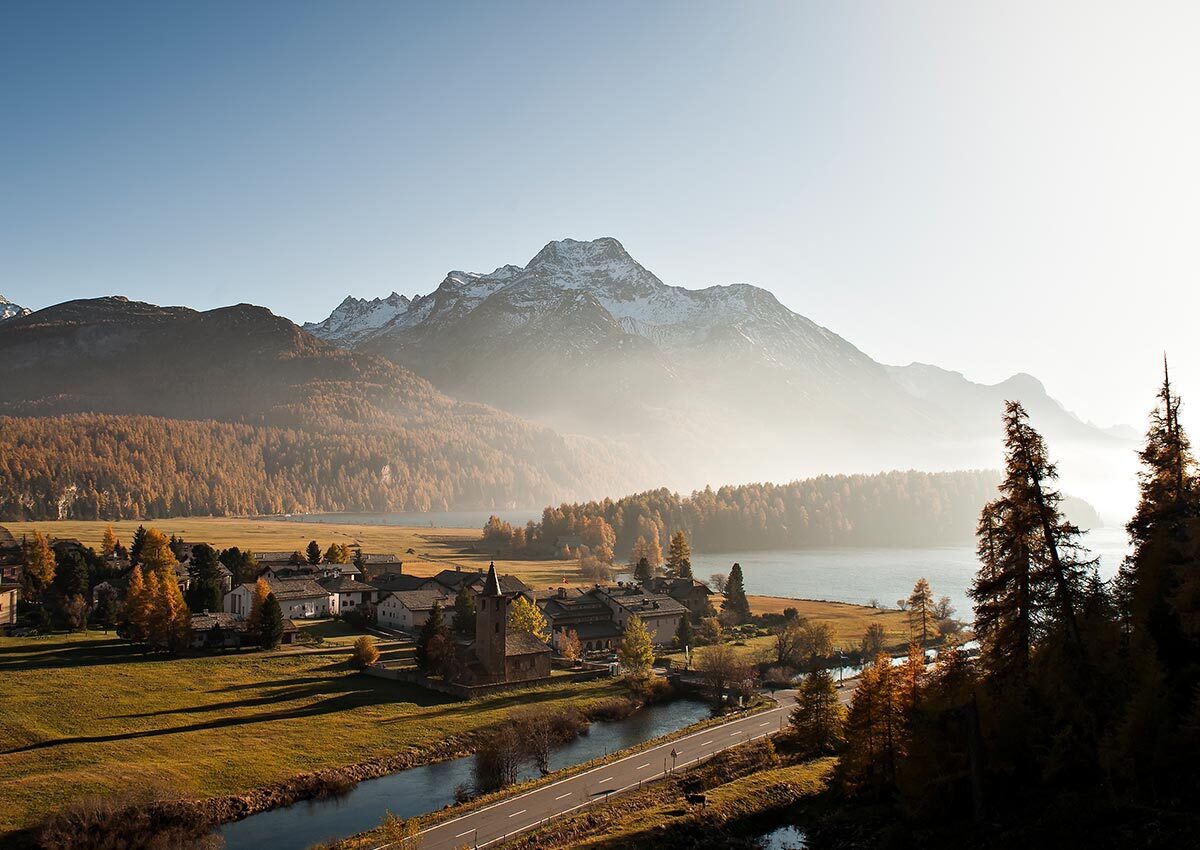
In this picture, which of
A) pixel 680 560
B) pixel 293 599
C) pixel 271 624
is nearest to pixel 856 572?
pixel 680 560

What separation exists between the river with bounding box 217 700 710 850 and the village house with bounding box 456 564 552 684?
39.6 feet

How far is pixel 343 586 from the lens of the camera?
9688cm

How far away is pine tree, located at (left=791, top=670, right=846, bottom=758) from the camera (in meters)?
43.8

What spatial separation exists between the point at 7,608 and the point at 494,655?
A: 159 ft

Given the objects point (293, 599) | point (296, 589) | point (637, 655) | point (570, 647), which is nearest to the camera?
point (637, 655)

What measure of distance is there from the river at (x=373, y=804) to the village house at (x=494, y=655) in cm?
1206

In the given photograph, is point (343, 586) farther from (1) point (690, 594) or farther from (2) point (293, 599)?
(1) point (690, 594)

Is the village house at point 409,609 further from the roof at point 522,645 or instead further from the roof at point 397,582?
the roof at point 522,645

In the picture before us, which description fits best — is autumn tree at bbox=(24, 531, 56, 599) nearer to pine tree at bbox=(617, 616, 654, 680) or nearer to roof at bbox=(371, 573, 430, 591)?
roof at bbox=(371, 573, 430, 591)

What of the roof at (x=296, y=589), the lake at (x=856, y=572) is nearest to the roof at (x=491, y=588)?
the roof at (x=296, y=589)

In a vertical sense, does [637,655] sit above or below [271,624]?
below

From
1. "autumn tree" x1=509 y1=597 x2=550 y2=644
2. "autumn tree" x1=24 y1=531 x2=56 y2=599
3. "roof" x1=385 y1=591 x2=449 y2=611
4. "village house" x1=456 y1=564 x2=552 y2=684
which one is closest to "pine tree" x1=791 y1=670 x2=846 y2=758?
"village house" x1=456 y1=564 x2=552 y2=684

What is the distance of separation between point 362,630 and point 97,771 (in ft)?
142

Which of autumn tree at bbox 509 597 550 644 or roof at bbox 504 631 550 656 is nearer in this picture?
roof at bbox 504 631 550 656
